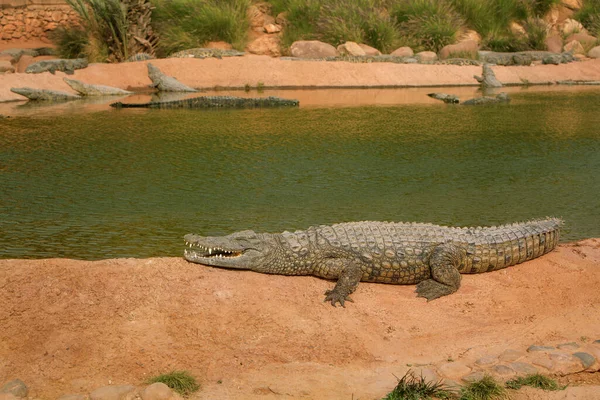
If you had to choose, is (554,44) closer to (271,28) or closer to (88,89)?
(271,28)

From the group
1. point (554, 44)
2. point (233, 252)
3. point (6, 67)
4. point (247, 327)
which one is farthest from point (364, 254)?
point (554, 44)

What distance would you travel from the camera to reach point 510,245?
5207mm

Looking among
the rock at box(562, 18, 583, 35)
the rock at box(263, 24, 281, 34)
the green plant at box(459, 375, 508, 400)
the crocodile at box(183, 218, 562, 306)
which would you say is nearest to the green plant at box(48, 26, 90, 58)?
the rock at box(263, 24, 281, 34)

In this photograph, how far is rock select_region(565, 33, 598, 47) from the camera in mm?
22406

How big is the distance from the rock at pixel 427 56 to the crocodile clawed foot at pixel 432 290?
609 inches

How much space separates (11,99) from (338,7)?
11.2 meters

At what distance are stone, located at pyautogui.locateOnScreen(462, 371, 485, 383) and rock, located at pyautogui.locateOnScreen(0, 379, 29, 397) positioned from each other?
2.30 meters

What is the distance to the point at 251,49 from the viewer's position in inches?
840

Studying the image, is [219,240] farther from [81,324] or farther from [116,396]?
[116,396]

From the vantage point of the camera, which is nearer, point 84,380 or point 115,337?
point 84,380

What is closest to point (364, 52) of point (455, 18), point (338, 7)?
point (338, 7)

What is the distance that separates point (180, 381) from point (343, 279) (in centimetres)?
161

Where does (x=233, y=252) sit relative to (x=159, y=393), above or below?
above

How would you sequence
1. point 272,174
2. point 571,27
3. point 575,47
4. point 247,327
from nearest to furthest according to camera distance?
A: point 247,327 → point 272,174 → point 575,47 → point 571,27
